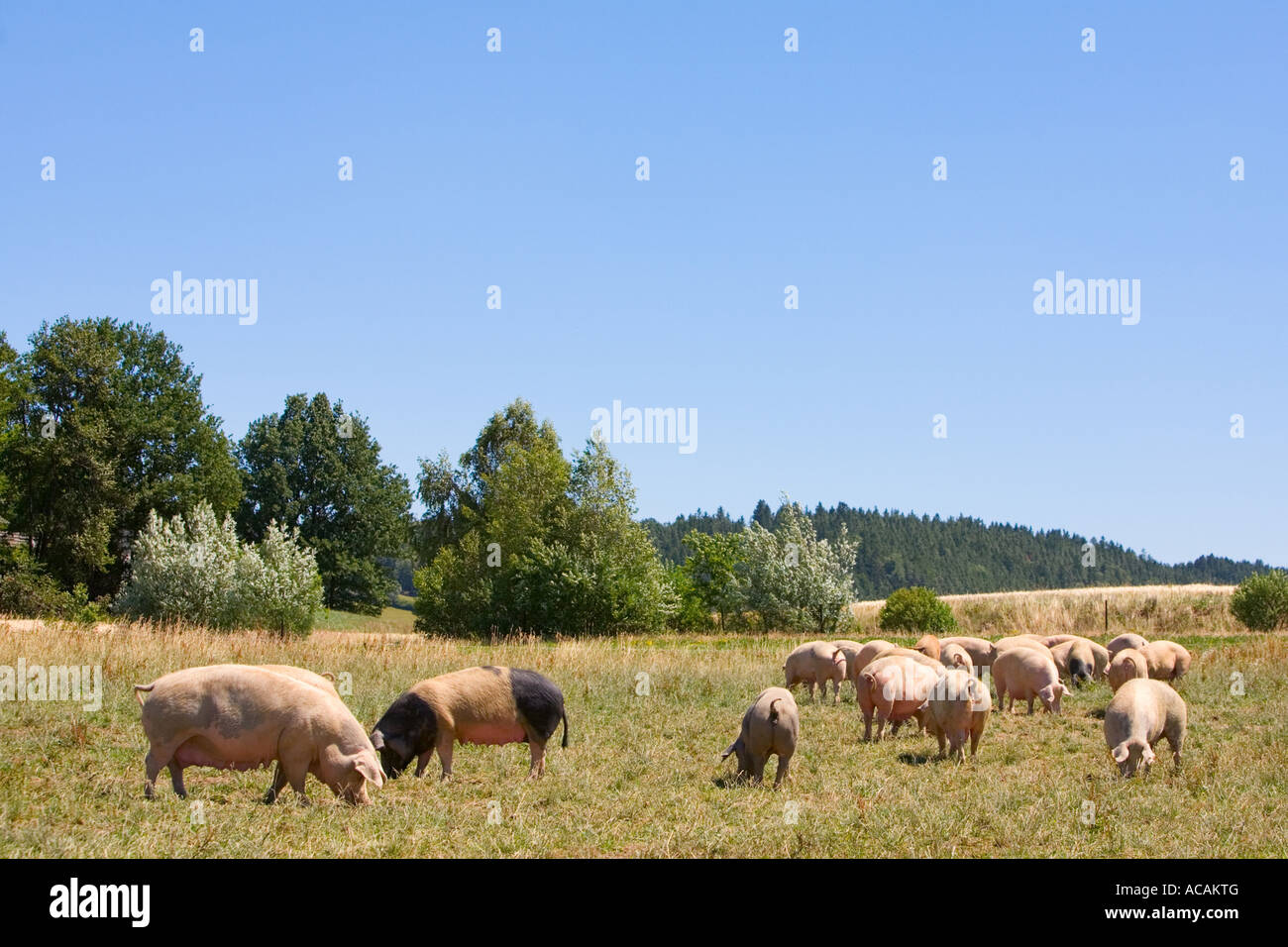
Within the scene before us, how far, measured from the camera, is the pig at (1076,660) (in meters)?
22.7

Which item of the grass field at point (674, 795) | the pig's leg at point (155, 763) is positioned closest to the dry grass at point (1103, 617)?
the grass field at point (674, 795)

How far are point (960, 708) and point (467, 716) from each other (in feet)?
21.5

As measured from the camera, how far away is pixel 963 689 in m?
14.0

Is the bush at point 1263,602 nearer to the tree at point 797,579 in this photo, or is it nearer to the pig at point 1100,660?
the tree at point 797,579

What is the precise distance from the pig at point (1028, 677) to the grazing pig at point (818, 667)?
2897 millimetres

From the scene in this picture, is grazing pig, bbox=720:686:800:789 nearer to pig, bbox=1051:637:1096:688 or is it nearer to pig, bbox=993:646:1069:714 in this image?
pig, bbox=993:646:1069:714

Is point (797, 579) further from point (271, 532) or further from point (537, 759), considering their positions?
point (537, 759)

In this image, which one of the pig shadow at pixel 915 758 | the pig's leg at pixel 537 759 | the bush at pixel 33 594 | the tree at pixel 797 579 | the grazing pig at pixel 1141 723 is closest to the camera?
the pig's leg at pixel 537 759

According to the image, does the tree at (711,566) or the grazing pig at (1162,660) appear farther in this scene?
the tree at (711,566)

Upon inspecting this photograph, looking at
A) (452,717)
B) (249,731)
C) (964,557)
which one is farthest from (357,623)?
(964,557)

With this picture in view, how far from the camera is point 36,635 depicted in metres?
21.2

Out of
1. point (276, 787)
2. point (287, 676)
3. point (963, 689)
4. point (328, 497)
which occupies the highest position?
point (328, 497)
